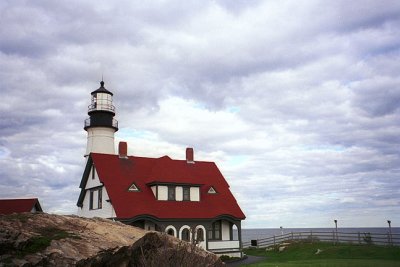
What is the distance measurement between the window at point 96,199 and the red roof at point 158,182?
1676mm

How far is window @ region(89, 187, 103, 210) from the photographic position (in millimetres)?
35213

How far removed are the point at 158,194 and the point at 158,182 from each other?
102cm

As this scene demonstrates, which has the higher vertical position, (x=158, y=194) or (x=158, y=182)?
(x=158, y=182)

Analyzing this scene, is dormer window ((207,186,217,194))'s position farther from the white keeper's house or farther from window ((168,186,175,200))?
window ((168,186,175,200))

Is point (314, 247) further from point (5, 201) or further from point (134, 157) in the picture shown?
point (5, 201)

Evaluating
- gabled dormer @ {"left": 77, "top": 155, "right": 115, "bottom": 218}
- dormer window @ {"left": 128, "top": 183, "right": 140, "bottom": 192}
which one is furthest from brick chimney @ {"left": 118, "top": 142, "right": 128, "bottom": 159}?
dormer window @ {"left": 128, "top": 183, "right": 140, "bottom": 192}

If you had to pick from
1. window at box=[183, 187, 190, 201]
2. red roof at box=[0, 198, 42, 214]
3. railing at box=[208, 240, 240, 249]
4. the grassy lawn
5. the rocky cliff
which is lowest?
the grassy lawn

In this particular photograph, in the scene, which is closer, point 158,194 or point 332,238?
point 158,194

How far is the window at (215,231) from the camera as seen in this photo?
1435 inches

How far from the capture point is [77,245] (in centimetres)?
879

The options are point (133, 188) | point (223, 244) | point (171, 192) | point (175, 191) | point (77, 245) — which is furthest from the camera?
point (223, 244)

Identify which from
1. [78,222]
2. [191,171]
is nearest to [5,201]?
[191,171]

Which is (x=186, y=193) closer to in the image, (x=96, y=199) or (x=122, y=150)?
(x=122, y=150)

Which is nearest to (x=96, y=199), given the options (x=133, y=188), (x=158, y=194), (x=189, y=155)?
(x=133, y=188)
